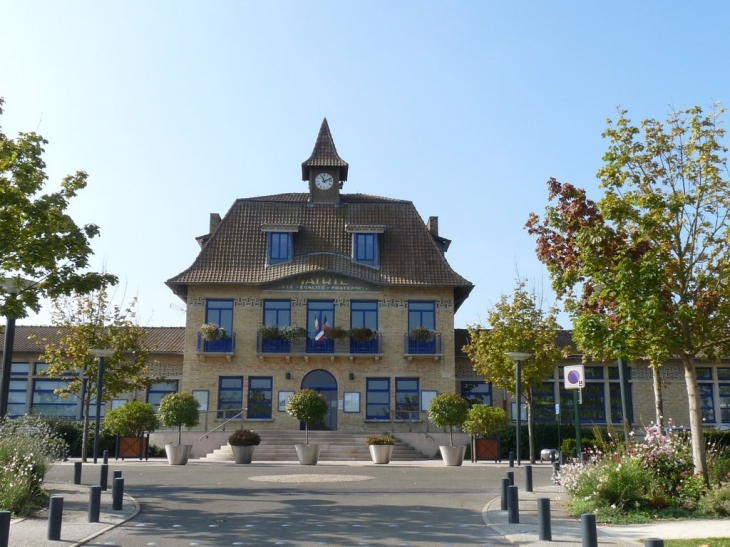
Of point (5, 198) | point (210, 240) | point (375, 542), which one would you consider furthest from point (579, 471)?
point (210, 240)

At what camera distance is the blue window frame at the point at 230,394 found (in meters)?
32.6

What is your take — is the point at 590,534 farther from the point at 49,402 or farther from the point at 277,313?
the point at 49,402

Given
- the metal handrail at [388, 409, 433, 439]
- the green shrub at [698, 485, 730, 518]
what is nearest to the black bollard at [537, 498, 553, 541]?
the green shrub at [698, 485, 730, 518]

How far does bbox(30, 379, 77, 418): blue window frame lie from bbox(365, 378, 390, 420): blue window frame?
44.0 ft

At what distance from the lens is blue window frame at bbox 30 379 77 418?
35.0 m

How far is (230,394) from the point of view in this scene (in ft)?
108

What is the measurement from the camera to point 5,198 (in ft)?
48.3

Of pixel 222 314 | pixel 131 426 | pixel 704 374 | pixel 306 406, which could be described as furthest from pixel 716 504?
pixel 704 374

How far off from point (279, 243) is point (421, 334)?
7.49 m

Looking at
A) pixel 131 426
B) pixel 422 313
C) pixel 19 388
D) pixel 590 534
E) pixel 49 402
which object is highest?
pixel 422 313

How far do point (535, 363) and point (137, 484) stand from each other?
15644 mm

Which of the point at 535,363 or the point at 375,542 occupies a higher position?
the point at 535,363

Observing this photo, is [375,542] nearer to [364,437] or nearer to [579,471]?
[579,471]

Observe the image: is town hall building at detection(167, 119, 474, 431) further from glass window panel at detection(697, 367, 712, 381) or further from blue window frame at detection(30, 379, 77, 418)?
glass window panel at detection(697, 367, 712, 381)
